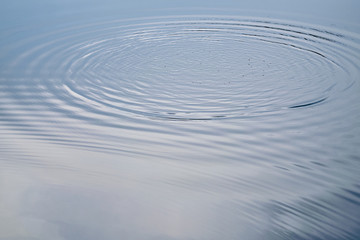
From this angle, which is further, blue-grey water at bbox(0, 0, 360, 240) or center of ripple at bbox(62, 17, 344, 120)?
center of ripple at bbox(62, 17, 344, 120)

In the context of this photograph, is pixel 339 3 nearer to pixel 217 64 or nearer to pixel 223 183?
pixel 217 64

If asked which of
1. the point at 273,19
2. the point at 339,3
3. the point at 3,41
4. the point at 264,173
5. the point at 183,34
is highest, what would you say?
the point at 339,3

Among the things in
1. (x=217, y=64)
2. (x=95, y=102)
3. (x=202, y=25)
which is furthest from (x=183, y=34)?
(x=95, y=102)

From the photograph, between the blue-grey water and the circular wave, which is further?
the circular wave

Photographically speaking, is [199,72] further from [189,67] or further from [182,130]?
[182,130]

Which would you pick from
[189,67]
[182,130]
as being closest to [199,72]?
[189,67]
